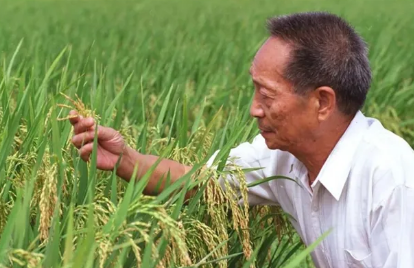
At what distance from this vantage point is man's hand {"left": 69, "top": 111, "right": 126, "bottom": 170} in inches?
88.6

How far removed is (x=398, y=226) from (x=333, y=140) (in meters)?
Answer: 0.26

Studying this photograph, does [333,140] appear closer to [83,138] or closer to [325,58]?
[325,58]

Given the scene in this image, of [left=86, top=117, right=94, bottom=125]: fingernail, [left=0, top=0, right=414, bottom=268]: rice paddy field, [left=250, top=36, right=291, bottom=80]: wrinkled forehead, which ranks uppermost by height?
[left=250, top=36, right=291, bottom=80]: wrinkled forehead

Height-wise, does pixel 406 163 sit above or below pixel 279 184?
above

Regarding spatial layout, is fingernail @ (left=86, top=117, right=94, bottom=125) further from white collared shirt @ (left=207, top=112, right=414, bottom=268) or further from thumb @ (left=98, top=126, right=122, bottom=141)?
white collared shirt @ (left=207, top=112, right=414, bottom=268)

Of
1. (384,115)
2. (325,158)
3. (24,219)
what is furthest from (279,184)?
(384,115)

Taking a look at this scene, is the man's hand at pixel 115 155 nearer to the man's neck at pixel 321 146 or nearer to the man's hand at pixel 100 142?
the man's hand at pixel 100 142

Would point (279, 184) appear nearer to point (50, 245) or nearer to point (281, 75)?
point (281, 75)

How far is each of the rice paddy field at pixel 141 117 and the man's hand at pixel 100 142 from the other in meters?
0.03

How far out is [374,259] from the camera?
2.29 meters

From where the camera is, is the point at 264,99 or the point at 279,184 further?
the point at 279,184

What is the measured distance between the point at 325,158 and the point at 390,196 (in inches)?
7.9

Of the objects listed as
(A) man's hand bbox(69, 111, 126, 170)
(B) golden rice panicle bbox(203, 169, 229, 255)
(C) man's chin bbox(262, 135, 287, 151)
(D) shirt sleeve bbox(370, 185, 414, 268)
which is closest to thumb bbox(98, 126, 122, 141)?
(A) man's hand bbox(69, 111, 126, 170)

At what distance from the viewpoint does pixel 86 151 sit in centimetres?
225
